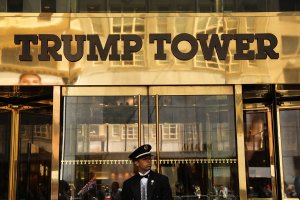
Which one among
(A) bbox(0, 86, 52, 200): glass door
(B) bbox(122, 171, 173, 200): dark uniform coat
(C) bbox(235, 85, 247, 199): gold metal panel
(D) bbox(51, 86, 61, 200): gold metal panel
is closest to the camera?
(B) bbox(122, 171, 173, 200): dark uniform coat

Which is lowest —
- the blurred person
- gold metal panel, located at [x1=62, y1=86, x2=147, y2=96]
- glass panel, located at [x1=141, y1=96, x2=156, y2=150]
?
the blurred person

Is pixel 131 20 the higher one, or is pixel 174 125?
pixel 131 20

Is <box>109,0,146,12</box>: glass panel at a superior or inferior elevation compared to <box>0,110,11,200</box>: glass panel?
superior

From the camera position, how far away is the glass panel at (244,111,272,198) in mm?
9336

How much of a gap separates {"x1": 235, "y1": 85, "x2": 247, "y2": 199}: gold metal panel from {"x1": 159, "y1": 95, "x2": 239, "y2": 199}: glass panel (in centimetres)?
10

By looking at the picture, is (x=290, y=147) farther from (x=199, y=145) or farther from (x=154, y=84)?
(x=154, y=84)

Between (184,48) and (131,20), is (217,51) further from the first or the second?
(131,20)

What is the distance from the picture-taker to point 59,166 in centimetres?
880

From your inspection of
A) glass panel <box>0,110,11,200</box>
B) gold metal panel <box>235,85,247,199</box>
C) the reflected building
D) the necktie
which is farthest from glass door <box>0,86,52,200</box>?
the necktie

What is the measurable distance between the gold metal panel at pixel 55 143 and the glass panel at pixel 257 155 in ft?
11.1

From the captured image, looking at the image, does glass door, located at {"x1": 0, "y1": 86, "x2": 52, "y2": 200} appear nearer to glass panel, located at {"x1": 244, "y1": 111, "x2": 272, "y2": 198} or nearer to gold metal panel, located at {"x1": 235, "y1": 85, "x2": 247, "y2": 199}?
gold metal panel, located at {"x1": 235, "y1": 85, "x2": 247, "y2": 199}

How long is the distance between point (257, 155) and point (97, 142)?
2.97m

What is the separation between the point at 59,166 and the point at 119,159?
3.38ft

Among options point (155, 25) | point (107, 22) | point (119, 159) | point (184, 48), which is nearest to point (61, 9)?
point (107, 22)
